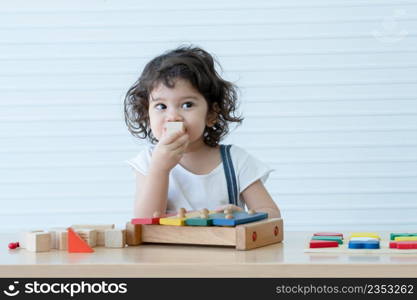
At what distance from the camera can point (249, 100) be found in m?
3.54

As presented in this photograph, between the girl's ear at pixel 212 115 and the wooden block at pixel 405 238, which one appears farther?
the girl's ear at pixel 212 115

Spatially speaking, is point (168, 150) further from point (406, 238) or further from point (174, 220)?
point (406, 238)

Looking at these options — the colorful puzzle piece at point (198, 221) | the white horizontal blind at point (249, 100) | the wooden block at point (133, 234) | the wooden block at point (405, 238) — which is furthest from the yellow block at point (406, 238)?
the white horizontal blind at point (249, 100)

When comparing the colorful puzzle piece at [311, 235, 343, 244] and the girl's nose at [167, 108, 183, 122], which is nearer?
the colorful puzzle piece at [311, 235, 343, 244]

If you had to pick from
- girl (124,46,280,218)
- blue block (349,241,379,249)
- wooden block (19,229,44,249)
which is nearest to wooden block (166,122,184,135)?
girl (124,46,280,218)

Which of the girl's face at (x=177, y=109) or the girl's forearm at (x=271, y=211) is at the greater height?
the girl's face at (x=177, y=109)

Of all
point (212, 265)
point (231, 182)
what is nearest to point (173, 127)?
point (231, 182)

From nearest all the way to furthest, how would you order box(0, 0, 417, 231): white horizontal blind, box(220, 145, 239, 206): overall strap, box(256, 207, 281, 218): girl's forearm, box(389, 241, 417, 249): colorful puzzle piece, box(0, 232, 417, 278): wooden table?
1. box(0, 232, 417, 278): wooden table
2. box(389, 241, 417, 249): colorful puzzle piece
3. box(256, 207, 281, 218): girl's forearm
4. box(220, 145, 239, 206): overall strap
5. box(0, 0, 417, 231): white horizontal blind

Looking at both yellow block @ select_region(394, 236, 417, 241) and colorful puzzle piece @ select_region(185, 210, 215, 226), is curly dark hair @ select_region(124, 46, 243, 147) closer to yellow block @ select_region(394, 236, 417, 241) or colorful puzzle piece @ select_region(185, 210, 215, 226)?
colorful puzzle piece @ select_region(185, 210, 215, 226)

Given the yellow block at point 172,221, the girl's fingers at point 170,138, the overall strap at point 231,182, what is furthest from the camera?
the overall strap at point 231,182

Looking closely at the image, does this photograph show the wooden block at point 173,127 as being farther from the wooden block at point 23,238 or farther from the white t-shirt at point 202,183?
the wooden block at point 23,238

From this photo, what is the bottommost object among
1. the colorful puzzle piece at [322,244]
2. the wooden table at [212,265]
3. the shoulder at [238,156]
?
the wooden table at [212,265]

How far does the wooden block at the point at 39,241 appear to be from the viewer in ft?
4.74

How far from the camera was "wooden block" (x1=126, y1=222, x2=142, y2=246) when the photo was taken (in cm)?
150
